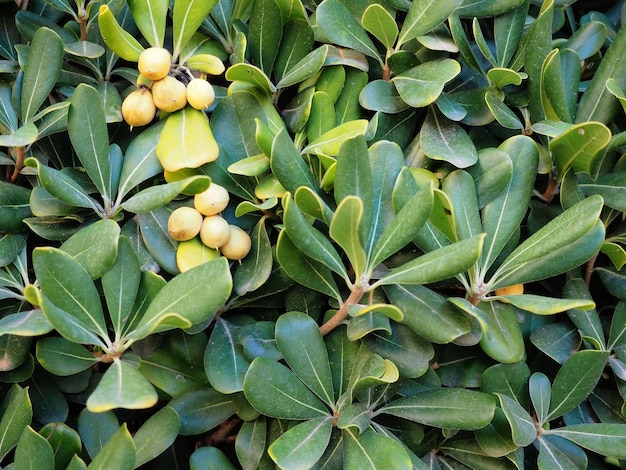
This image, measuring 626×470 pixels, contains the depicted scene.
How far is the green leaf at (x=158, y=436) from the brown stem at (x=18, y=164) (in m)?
0.42

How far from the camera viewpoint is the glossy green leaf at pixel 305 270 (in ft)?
2.53

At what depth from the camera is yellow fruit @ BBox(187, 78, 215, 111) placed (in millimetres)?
841

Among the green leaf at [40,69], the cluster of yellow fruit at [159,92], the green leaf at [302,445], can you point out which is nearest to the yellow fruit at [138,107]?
the cluster of yellow fruit at [159,92]

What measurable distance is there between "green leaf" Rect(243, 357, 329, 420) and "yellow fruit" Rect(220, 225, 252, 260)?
6.2 inches

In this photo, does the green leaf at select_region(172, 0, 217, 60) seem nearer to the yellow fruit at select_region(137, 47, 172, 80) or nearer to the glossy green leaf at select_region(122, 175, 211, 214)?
the yellow fruit at select_region(137, 47, 172, 80)

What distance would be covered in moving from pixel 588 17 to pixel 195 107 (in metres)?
0.74

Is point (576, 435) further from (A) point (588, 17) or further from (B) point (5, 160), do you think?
(B) point (5, 160)

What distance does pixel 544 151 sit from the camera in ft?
3.02

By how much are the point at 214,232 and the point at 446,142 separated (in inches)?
14.2

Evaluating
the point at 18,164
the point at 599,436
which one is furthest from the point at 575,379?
the point at 18,164

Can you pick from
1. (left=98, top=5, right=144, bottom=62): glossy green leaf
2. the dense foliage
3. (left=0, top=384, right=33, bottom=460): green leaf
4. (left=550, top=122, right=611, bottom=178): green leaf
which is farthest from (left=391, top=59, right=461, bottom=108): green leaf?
(left=0, top=384, right=33, bottom=460): green leaf

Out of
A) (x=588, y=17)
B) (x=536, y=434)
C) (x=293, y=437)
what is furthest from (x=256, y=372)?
(x=588, y=17)

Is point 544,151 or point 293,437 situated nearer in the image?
point 293,437

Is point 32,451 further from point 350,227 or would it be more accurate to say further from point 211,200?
point 350,227
